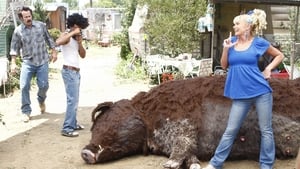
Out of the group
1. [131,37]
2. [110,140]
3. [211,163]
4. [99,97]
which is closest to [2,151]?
[110,140]

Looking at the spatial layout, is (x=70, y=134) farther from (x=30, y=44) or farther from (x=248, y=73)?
(x=248, y=73)

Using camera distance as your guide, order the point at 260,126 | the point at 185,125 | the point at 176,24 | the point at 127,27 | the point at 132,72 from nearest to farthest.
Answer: the point at 260,126
the point at 185,125
the point at 176,24
the point at 132,72
the point at 127,27

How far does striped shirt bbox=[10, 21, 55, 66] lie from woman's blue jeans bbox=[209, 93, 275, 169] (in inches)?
157

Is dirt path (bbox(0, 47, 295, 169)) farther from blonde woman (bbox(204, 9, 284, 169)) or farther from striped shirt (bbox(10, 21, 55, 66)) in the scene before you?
striped shirt (bbox(10, 21, 55, 66))

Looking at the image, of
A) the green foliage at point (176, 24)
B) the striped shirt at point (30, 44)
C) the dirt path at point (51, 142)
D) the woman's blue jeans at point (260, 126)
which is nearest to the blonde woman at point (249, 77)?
the woman's blue jeans at point (260, 126)

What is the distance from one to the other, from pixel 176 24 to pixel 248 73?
8556 mm

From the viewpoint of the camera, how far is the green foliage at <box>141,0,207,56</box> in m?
12.8

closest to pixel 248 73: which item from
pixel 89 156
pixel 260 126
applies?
pixel 260 126

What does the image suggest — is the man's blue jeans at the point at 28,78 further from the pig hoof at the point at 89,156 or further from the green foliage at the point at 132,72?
the green foliage at the point at 132,72

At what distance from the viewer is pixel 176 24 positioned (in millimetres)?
12633

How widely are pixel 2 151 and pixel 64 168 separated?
4.00ft

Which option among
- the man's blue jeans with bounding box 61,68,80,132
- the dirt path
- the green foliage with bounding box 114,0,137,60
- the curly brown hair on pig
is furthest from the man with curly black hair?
the green foliage with bounding box 114,0,137,60

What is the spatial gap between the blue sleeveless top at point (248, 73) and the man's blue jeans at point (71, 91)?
2683 millimetres

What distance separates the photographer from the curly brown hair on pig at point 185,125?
15.8ft
